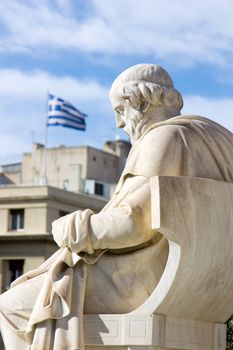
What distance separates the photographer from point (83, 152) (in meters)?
83.9

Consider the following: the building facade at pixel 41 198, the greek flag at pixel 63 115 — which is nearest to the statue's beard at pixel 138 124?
the building facade at pixel 41 198

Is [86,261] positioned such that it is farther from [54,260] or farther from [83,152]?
[83,152]

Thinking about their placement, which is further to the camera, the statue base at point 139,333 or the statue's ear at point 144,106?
the statue's ear at point 144,106

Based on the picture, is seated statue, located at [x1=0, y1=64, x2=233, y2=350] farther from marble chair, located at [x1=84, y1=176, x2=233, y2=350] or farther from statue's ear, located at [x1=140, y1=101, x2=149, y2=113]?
statue's ear, located at [x1=140, y1=101, x2=149, y2=113]

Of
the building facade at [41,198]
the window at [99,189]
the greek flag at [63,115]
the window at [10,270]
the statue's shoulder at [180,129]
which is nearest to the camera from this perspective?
the statue's shoulder at [180,129]

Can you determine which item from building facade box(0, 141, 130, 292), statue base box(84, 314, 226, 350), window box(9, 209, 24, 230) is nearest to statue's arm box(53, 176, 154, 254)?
statue base box(84, 314, 226, 350)

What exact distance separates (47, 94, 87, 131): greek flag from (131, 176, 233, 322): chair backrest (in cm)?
6693

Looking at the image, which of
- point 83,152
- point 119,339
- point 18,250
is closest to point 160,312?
point 119,339

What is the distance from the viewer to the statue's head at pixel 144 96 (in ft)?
31.2

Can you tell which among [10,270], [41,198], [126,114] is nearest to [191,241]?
[126,114]

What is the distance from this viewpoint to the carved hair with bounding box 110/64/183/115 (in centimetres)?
948

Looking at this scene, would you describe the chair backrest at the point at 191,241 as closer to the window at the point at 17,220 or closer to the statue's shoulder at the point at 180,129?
the statue's shoulder at the point at 180,129

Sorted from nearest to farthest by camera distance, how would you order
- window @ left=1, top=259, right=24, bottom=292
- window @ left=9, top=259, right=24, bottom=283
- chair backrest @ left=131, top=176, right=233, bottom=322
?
chair backrest @ left=131, top=176, right=233, bottom=322 < window @ left=9, top=259, right=24, bottom=283 < window @ left=1, top=259, right=24, bottom=292

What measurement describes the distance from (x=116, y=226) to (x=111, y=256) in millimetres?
281
